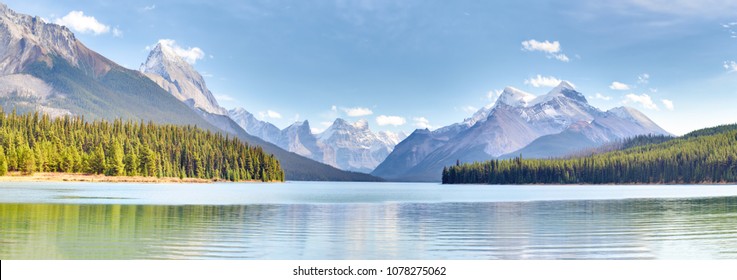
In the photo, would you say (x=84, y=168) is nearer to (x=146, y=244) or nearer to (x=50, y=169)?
(x=50, y=169)

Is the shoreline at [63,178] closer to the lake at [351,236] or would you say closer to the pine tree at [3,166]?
the pine tree at [3,166]

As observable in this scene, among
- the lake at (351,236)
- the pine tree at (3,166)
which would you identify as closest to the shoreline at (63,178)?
the pine tree at (3,166)

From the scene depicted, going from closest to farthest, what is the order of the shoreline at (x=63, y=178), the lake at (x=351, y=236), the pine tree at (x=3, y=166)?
1. the lake at (x=351, y=236)
2. the pine tree at (x=3, y=166)
3. the shoreline at (x=63, y=178)

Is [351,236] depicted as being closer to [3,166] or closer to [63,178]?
[3,166]

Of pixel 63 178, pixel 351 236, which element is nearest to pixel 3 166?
pixel 63 178

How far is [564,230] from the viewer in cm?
4544

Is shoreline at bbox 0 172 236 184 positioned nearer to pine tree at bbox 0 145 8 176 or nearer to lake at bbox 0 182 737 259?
pine tree at bbox 0 145 8 176

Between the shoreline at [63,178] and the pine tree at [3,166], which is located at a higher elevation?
the pine tree at [3,166]

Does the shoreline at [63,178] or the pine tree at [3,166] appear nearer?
the pine tree at [3,166]

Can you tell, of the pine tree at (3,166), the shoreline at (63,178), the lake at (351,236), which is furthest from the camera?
the shoreline at (63,178)

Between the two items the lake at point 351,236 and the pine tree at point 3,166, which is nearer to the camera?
the lake at point 351,236

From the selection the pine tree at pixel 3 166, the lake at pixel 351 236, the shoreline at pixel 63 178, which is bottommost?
the lake at pixel 351 236

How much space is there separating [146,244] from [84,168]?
173m
